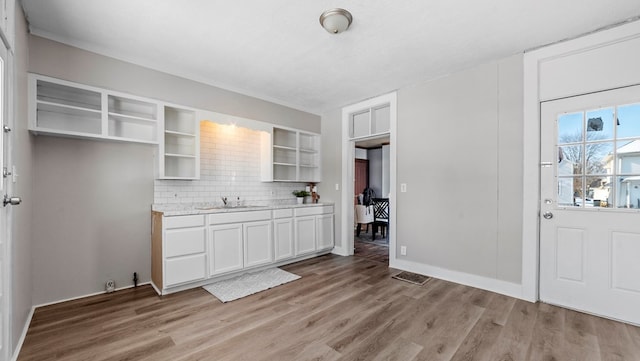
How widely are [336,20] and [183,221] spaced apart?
2616 millimetres

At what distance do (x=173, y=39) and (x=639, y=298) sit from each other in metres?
4.87

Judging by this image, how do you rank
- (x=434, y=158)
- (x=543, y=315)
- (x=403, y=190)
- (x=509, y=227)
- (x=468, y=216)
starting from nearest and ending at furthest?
(x=543, y=315)
(x=509, y=227)
(x=468, y=216)
(x=434, y=158)
(x=403, y=190)

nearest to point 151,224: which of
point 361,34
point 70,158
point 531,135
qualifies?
point 70,158

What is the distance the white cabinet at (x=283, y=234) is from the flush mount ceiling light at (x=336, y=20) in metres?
2.54

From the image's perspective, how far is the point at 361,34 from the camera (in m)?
2.64

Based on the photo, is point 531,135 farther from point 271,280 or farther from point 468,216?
point 271,280

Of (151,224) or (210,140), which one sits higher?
(210,140)

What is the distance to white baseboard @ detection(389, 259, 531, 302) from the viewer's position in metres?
2.99

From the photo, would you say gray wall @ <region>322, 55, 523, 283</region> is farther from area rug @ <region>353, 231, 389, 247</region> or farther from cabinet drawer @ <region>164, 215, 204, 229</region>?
cabinet drawer @ <region>164, 215, 204, 229</region>

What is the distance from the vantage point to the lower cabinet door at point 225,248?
3352 millimetres

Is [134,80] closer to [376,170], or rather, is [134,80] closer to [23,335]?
[23,335]

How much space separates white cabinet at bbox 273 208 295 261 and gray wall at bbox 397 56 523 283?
5.32ft

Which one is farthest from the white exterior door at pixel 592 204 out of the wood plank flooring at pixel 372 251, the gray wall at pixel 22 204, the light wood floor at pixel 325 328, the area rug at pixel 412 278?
the gray wall at pixel 22 204

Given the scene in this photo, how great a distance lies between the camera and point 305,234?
14.6ft
